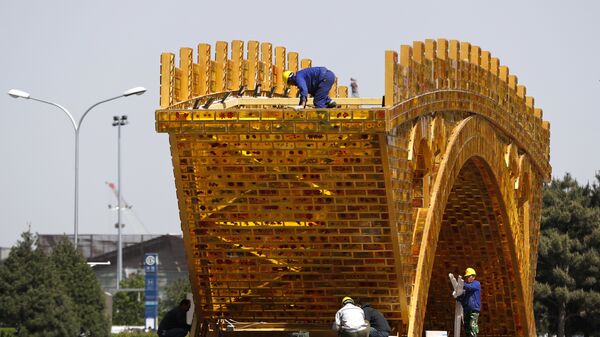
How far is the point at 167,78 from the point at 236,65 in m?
2.45

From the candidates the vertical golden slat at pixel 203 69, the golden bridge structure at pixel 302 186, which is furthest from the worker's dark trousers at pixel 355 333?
A: the vertical golden slat at pixel 203 69

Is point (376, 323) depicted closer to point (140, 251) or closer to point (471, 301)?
point (471, 301)

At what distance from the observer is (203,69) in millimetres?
23875

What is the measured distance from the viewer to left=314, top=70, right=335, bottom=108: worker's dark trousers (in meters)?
22.9

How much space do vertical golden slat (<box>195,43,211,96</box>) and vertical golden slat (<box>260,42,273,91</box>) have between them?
8.64 ft

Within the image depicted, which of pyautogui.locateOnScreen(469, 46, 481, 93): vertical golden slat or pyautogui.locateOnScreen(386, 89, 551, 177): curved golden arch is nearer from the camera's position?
pyautogui.locateOnScreen(386, 89, 551, 177): curved golden arch

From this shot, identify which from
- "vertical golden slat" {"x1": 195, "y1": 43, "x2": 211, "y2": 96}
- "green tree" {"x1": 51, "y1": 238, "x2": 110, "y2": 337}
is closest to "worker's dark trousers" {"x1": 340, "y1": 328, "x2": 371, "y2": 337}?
"vertical golden slat" {"x1": 195, "y1": 43, "x2": 211, "y2": 96}

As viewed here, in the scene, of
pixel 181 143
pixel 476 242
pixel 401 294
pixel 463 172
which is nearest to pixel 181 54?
pixel 181 143

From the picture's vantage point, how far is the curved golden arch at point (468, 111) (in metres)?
23.4

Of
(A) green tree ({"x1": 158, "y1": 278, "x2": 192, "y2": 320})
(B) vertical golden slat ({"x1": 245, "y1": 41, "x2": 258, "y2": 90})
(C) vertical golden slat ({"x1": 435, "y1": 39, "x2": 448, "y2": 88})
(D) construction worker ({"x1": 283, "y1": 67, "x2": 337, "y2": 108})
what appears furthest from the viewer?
(A) green tree ({"x1": 158, "y1": 278, "x2": 192, "y2": 320})

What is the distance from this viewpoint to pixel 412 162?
80.2 ft

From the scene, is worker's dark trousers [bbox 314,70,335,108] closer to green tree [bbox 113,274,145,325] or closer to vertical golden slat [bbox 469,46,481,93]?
vertical golden slat [bbox 469,46,481,93]

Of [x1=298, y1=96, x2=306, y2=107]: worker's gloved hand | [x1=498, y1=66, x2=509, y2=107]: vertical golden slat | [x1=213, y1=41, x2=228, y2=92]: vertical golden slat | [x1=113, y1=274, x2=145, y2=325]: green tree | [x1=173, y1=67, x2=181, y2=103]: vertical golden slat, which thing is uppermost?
[x1=498, y1=66, x2=509, y2=107]: vertical golden slat

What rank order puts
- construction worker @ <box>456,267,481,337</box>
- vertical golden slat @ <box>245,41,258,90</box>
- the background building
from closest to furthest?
1. construction worker @ <box>456,267,481,337</box>
2. vertical golden slat @ <box>245,41,258,90</box>
3. the background building
